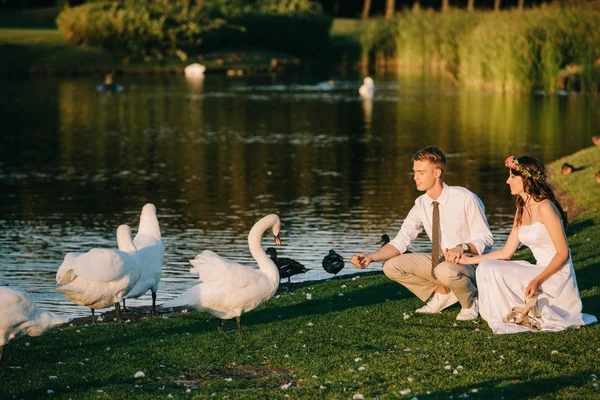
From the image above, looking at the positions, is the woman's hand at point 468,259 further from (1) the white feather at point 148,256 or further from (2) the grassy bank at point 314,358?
(1) the white feather at point 148,256

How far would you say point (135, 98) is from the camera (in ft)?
181

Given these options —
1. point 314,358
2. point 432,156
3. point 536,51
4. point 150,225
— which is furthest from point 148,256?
point 536,51

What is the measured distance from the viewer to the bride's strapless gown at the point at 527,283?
1041cm

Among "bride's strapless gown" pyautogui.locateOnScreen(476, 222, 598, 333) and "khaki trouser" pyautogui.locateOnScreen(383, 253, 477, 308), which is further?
"khaki trouser" pyautogui.locateOnScreen(383, 253, 477, 308)

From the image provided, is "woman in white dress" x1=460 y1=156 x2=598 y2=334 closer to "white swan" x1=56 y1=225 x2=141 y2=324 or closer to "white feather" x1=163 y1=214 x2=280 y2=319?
"white feather" x1=163 y1=214 x2=280 y2=319

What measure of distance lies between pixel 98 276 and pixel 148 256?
159cm

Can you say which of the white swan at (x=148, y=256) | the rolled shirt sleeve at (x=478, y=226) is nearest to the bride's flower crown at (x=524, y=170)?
the rolled shirt sleeve at (x=478, y=226)

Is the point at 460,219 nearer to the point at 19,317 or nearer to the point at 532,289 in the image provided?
the point at 532,289

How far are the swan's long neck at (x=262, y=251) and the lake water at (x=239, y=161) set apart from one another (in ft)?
13.1

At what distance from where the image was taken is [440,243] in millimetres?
11492

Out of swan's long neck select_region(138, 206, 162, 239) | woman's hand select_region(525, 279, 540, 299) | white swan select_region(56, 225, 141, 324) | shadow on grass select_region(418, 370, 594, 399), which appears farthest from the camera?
swan's long neck select_region(138, 206, 162, 239)

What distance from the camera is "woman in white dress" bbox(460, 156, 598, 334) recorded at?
10320 millimetres

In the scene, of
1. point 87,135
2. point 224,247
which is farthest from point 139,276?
point 87,135

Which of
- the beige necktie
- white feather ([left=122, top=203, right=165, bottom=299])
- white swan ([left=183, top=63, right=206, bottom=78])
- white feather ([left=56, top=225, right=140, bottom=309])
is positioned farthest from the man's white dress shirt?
white swan ([left=183, top=63, right=206, bottom=78])
